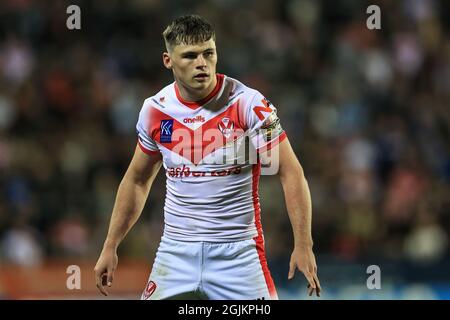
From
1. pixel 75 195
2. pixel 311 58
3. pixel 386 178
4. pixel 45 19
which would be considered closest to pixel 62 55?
pixel 45 19

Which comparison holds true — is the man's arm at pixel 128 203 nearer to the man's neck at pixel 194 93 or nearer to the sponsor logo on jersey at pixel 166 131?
the sponsor logo on jersey at pixel 166 131

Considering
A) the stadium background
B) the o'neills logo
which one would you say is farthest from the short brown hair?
the stadium background

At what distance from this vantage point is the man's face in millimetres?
6102

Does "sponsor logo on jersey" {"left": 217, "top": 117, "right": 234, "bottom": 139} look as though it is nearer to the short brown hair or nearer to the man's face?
the man's face

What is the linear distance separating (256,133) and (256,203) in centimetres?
48

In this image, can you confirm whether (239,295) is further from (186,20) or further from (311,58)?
(311,58)

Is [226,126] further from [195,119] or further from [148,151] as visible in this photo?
[148,151]

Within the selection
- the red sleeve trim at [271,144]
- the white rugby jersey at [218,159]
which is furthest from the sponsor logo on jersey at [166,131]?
the red sleeve trim at [271,144]

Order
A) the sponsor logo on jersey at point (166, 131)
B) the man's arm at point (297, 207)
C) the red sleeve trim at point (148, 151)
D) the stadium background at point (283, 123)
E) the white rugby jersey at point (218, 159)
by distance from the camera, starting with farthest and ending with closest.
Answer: the stadium background at point (283, 123)
the red sleeve trim at point (148, 151)
the sponsor logo on jersey at point (166, 131)
the white rugby jersey at point (218, 159)
the man's arm at point (297, 207)

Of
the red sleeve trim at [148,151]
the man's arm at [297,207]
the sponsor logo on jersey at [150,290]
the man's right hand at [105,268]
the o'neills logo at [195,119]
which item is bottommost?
the sponsor logo on jersey at [150,290]

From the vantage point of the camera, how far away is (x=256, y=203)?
20.7 feet

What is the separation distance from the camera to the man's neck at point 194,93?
6.23m

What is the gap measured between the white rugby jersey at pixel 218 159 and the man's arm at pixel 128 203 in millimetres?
243

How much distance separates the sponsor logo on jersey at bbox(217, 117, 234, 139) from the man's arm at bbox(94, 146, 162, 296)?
53 centimetres
